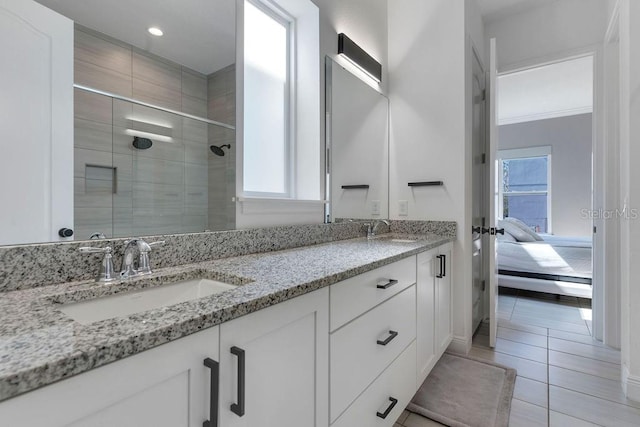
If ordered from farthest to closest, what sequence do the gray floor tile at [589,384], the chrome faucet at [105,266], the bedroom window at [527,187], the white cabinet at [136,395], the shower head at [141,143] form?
the bedroom window at [527,187] < the gray floor tile at [589,384] < the shower head at [141,143] < the chrome faucet at [105,266] < the white cabinet at [136,395]

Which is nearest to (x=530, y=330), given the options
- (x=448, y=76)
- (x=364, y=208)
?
(x=364, y=208)

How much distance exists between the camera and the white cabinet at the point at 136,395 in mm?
393

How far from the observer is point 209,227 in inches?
48.4

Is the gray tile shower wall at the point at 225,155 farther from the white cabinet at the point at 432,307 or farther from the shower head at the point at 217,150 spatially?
the white cabinet at the point at 432,307

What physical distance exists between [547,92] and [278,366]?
538 cm

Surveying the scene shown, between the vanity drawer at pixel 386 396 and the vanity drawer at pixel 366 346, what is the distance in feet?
0.11

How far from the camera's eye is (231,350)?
62 cm

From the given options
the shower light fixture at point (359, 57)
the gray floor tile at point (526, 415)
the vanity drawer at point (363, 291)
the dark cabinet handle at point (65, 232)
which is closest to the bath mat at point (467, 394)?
the gray floor tile at point (526, 415)

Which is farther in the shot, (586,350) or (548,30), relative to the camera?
(548,30)

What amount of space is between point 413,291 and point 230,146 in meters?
1.07

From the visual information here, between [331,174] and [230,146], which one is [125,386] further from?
[331,174]

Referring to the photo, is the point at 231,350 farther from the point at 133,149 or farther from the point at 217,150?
the point at 217,150

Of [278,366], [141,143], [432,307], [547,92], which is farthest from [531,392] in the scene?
[547,92]

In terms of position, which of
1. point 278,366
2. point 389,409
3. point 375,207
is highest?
point 375,207
